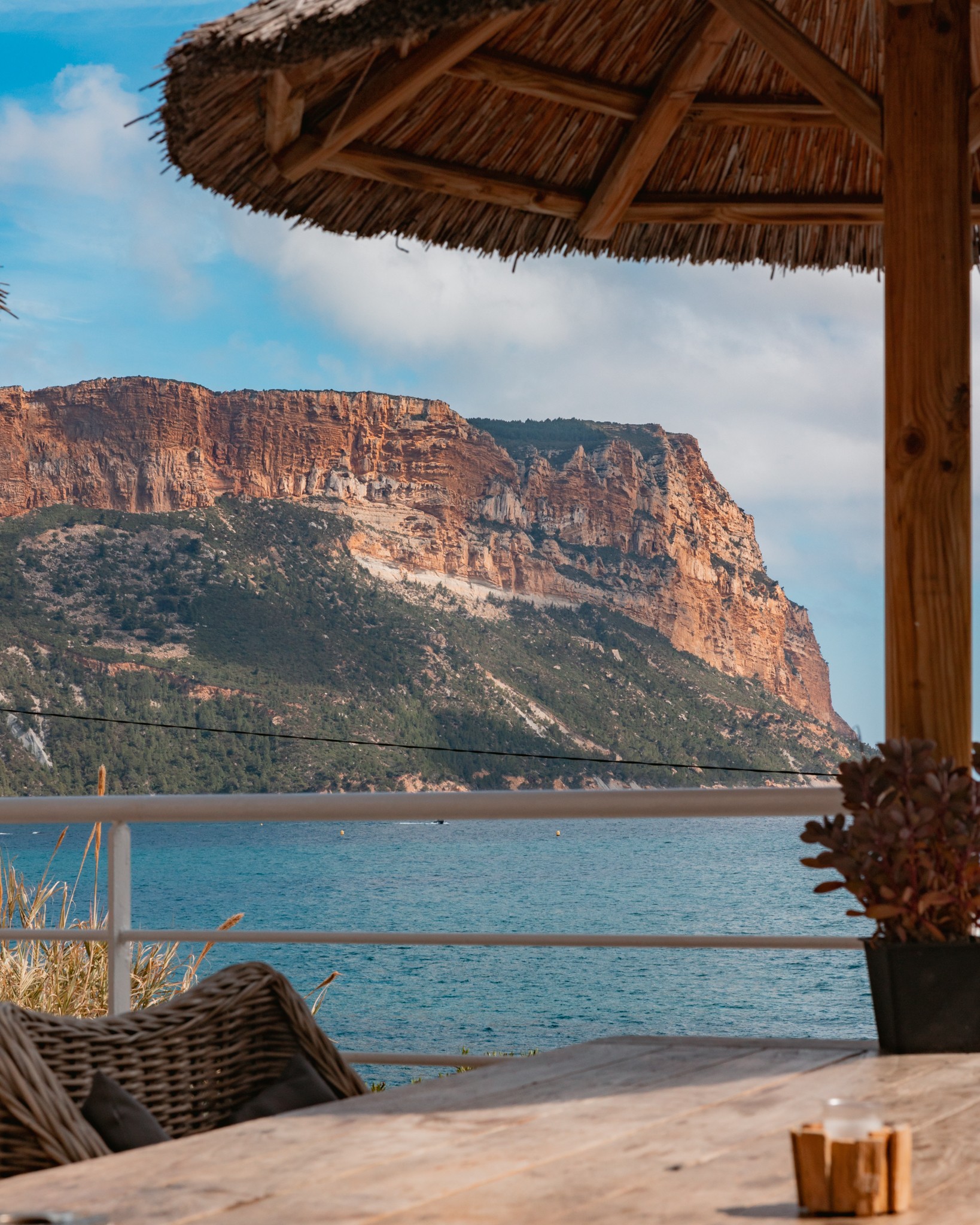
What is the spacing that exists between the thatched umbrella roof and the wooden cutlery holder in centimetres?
171

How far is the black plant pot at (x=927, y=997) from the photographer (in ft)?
5.60

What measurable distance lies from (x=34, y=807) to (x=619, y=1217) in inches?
74.7

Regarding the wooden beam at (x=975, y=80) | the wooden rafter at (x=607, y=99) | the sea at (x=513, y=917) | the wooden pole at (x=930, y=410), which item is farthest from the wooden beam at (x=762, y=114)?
the sea at (x=513, y=917)

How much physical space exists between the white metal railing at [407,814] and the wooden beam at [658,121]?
50.8 inches

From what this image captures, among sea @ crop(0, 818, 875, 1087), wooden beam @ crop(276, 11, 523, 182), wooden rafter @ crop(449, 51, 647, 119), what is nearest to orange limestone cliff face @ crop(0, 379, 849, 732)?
sea @ crop(0, 818, 875, 1087)

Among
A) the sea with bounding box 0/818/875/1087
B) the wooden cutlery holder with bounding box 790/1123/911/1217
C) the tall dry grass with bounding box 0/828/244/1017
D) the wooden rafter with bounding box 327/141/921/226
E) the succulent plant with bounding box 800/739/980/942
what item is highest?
the wooden rafter with bounding box 327/141/921/226

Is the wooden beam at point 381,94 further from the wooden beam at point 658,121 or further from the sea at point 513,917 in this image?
the sea at point 513,917

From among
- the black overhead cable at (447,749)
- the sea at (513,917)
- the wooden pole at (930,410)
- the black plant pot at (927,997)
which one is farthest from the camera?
the sea at (513,917)

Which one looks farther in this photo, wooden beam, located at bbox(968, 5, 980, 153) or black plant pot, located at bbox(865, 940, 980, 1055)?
wooden beam, located at bbox(968, 5, 980, 153)

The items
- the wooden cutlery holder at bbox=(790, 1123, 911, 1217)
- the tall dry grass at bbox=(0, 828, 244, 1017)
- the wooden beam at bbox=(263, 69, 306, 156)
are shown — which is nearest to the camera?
the wooden cutlery holder at bbox=(790, 1123, 911, 1217)

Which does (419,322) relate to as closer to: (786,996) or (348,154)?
(786,996)

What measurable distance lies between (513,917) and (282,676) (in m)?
10.7

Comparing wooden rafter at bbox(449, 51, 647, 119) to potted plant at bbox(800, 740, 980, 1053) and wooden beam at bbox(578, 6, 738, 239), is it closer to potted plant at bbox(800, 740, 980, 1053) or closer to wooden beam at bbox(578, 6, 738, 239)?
wooden beam at bbox(578, 6, 738, 239)

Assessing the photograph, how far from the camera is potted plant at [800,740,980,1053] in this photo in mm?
1723
